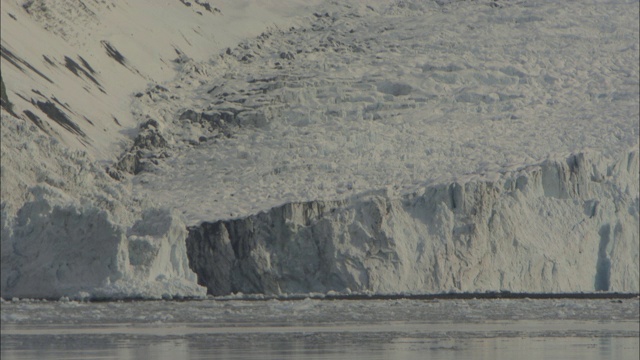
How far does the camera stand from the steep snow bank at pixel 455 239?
29266mm

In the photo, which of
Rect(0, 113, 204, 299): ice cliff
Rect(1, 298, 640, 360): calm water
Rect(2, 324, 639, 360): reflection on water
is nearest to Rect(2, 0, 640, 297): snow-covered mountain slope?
Rect(0, 113, 204, 299): ice cliff

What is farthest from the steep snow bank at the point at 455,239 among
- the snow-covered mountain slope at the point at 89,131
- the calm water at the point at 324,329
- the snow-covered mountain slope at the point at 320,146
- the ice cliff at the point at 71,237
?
the calm water at the point at 324,329

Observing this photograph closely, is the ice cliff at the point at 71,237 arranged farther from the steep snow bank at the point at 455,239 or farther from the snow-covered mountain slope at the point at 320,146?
the steep snow bank at the point at 455,239

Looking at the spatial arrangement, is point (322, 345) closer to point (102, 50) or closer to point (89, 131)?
point (89, 131)

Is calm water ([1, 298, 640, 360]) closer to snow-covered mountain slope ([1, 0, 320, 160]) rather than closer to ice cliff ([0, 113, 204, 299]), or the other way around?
ice cliff ([0, 113, 204, 299])

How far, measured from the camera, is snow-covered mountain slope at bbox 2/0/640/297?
28344mm

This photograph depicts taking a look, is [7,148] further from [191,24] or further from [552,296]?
[191,24]

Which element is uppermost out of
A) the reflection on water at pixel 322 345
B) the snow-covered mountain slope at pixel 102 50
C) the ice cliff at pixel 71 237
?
the snow-covered mountain slope at pixel 102 50

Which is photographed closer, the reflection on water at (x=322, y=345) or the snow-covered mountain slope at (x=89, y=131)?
the reflection on water at (x=322, y=345)

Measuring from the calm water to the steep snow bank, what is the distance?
7.08 feet

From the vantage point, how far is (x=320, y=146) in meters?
34.8

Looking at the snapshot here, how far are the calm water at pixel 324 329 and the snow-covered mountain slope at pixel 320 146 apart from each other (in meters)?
2.12

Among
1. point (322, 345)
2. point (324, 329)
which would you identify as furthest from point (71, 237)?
point (322, 345)

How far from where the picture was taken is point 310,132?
36.0 metres
